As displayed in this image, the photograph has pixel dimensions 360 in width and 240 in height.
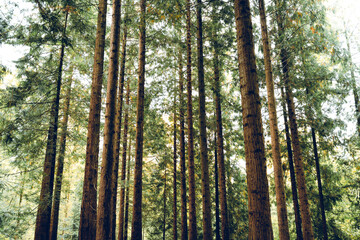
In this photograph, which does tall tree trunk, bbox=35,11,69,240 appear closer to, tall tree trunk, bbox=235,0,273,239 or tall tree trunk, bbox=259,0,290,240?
tall tree trunk, bbox=259,0,290,240

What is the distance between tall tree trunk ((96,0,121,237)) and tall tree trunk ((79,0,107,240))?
0.59m

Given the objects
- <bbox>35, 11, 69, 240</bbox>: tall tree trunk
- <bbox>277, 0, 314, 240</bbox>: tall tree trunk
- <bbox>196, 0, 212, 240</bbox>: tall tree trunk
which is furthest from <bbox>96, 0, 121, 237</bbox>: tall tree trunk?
<bbox>277, 0, 314, 240</bbox>: tall tree trunk

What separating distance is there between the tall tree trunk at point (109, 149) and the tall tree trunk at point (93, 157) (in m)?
0.59

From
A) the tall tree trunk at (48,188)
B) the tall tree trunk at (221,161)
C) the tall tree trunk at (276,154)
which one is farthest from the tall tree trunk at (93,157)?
the tall tree trunk at (276,154)

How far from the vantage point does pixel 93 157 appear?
5730 mm

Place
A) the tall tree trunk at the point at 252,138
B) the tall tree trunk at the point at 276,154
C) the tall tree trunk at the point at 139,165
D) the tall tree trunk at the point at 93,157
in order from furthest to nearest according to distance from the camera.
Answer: the tall tree trunk at the point at 139,165
the tall tree trunk at the point at 276,154
the tall tree trunk at the point at 93,157
the tall tree trunk at the point at 252,138

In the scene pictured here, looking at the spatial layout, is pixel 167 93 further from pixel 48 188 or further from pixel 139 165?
pixel 48 188

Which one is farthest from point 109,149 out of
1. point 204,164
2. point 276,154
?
point 276,154

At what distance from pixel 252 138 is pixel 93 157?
455 centimetres

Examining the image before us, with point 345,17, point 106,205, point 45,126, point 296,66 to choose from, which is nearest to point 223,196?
point 106,205

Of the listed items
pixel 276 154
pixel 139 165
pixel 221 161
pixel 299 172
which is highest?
pixel 221 161

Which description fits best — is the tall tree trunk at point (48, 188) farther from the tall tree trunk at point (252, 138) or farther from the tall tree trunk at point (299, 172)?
the tall tree trunk at point (299, 172)

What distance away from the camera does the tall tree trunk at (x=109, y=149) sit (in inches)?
193

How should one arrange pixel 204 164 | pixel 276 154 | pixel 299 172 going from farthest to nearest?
pixel 299 172
pixel 204 164
pixel 276 154
